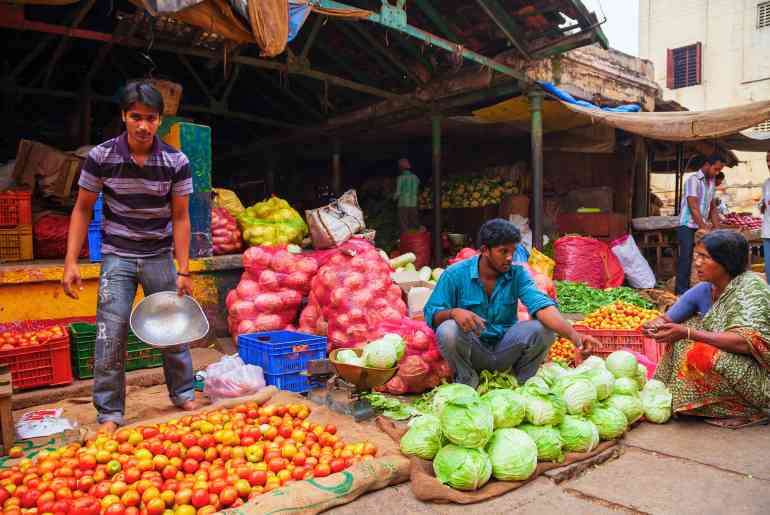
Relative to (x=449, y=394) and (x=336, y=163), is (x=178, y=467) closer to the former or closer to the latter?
(x=449, y=394)

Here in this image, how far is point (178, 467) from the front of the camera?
261cm

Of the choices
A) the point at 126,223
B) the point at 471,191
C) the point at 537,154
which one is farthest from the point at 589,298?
the point at 126,223

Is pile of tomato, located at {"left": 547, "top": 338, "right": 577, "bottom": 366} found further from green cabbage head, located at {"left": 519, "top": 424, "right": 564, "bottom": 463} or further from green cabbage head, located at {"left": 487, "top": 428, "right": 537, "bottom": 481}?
green cabbage head, located at {"left": 487, "top": 428, "right": 537, "bottom": 481}

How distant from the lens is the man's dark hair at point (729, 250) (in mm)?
3160

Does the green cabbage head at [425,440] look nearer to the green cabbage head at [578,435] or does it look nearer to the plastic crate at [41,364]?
the green cabbage head at [578,435]

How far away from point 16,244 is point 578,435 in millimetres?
5205

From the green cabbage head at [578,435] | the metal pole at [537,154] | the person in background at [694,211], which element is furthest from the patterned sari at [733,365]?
the person in background at [694,211]

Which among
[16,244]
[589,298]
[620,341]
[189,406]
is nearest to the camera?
[189,406]

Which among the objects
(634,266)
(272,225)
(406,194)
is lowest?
(634,266)

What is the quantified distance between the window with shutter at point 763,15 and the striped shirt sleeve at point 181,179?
2277 cm

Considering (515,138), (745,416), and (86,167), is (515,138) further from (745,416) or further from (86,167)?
(86,167)

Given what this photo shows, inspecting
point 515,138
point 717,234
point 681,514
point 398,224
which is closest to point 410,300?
point 717,234

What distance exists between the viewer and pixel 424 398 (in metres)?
3.75

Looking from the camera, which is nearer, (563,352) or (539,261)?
(563,352)
